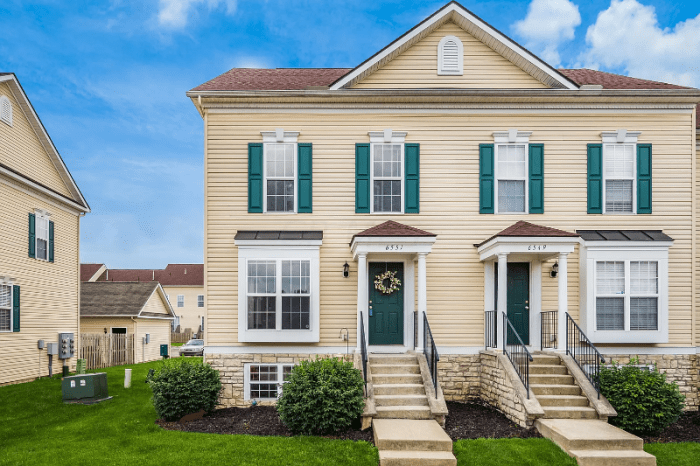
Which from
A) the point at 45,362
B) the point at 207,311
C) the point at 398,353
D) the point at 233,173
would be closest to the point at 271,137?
the point at 233,173

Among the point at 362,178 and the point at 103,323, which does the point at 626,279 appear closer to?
the point at 362,178

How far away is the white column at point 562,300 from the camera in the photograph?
37.4ft

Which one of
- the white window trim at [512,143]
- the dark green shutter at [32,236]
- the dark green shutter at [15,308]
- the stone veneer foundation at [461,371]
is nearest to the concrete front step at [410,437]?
the stone veneer foundation at [461,371]

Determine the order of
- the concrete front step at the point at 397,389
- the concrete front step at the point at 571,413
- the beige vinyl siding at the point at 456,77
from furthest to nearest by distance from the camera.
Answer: the beige vinyl siding at the point at 456,77
the concrete front step at the point at 397,389
the concrete front step at the point at 571,413

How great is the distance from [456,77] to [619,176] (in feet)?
14.7

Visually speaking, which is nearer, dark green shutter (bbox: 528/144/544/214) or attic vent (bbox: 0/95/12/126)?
dark green shutter (bbox: 528/144/544/214)

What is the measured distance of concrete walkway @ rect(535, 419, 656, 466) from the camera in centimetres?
813

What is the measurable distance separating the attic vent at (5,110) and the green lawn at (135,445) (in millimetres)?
9336

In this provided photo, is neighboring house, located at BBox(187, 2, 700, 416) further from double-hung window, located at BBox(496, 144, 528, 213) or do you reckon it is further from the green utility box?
the green utility box

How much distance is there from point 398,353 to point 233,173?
5665 mm

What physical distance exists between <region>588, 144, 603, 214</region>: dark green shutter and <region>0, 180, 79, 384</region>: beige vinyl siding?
1619 centimetres

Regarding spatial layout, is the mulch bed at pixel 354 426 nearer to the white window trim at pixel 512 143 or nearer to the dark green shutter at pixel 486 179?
the dark green shutter at pixel 486 179

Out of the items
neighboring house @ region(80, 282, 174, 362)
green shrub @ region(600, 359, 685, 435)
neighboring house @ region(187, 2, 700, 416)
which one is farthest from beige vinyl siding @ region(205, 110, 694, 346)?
neighboring house @ region(80, 282, 174, 362)

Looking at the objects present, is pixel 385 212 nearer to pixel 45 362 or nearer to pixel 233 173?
pixel 233 173
